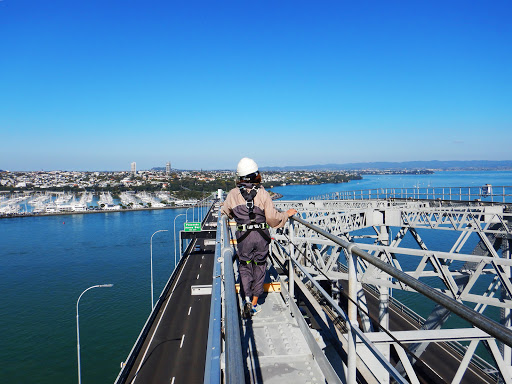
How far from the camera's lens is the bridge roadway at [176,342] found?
16.9 metres

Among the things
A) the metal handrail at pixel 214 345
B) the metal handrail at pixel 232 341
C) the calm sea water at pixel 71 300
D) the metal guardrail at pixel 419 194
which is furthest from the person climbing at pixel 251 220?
the metal guardrail at pixel 419 194

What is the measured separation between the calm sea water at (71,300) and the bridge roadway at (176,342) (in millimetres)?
2574

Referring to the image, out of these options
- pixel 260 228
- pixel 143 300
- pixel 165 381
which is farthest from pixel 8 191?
pixel 260 228

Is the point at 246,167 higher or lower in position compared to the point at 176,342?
higher

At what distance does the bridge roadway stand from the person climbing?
14303mm

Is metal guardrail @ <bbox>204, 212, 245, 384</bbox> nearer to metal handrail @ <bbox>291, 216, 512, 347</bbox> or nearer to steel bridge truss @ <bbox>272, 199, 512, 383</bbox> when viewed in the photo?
metal handrail @ <bbox>291, 216, 512, 347</bbox>

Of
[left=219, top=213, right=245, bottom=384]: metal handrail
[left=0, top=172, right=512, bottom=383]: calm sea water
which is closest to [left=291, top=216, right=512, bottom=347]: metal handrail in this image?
[left=219, top=213, right=245, bottom=384]: metal handrail

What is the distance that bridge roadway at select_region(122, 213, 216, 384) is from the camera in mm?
16850

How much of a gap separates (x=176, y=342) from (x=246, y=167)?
1897 centimetres

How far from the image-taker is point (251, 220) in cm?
395

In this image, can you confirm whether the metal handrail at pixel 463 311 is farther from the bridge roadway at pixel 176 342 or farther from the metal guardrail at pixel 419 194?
the metal guardrail at pixel 419 194

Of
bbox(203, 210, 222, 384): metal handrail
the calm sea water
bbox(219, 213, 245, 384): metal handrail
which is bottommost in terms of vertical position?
the calm sea water

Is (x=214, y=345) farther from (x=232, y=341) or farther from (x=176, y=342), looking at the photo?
(x=176, y=342)

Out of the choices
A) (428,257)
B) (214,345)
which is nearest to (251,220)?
(214,345)
